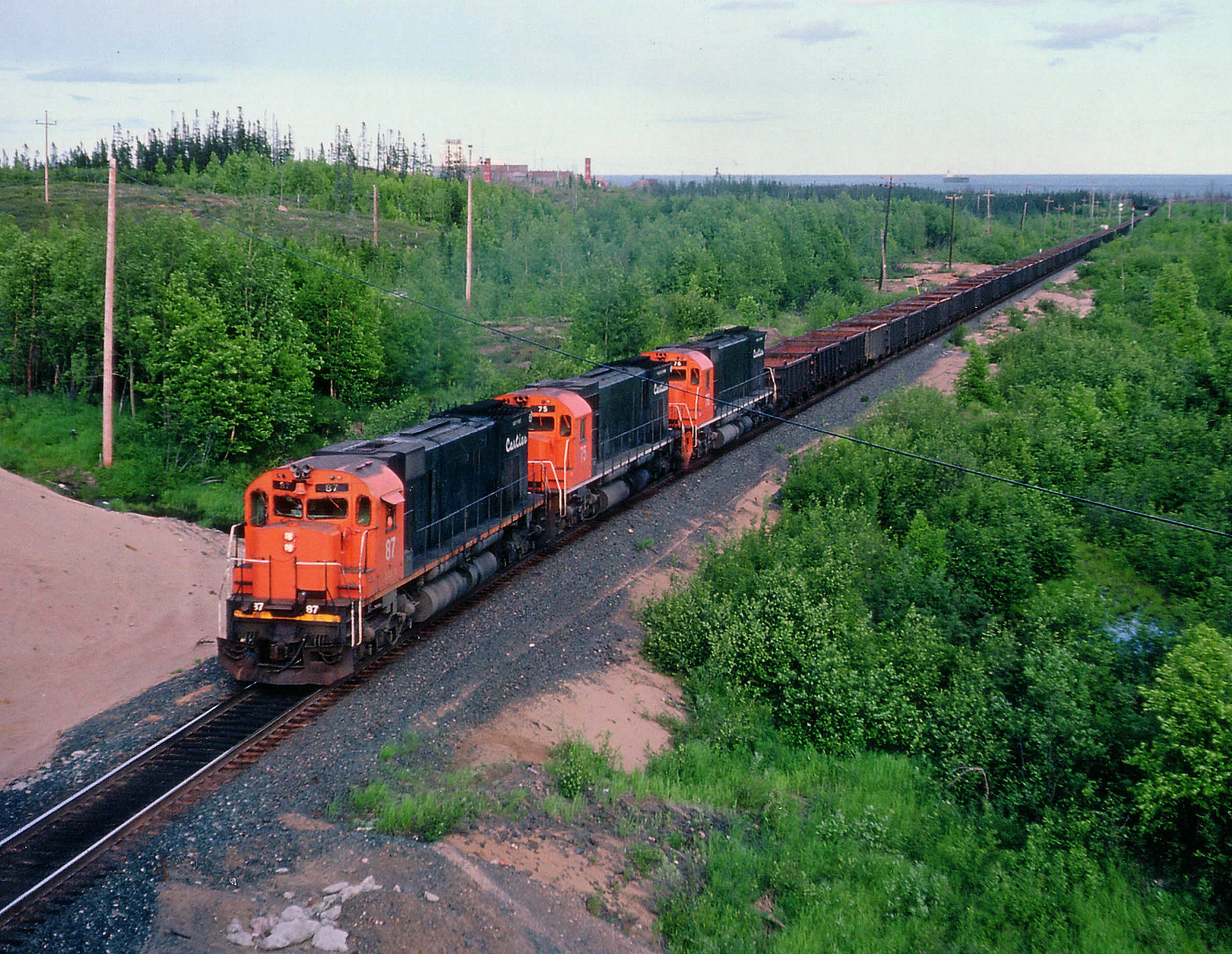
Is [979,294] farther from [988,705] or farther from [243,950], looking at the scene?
[243,950]

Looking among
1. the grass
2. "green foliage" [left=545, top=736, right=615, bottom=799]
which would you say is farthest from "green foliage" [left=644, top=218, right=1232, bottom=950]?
the grass

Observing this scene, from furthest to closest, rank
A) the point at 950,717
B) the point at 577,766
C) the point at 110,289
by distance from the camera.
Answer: the point at 110,289, the point at 950,717, the point at 577,766

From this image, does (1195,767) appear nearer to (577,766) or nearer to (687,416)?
(577,766)

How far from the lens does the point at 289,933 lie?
8.80 m

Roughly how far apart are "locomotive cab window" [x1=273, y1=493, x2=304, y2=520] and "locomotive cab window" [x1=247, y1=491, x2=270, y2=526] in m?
0.14

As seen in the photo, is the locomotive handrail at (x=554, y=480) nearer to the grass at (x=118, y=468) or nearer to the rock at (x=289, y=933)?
the grass at (x=118, y=468)

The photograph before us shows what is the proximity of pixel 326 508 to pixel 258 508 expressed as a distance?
106cm

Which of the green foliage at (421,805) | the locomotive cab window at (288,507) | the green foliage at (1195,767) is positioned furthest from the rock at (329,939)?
the green foliage at (1195,767)

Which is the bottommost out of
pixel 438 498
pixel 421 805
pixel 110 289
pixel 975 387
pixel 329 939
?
pixel 329 939

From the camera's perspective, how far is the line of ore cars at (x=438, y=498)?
14062 mm

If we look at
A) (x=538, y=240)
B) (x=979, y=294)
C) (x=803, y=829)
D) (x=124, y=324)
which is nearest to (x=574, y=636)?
(x=803, y=829)

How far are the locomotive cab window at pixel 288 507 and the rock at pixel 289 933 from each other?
21.5ft

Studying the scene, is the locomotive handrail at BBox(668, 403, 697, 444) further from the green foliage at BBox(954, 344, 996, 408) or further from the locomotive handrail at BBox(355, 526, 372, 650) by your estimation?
the locomotive handrail at BBox(355, 526, 372, 650)

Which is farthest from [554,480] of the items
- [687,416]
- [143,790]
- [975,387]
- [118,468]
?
[975,387]
